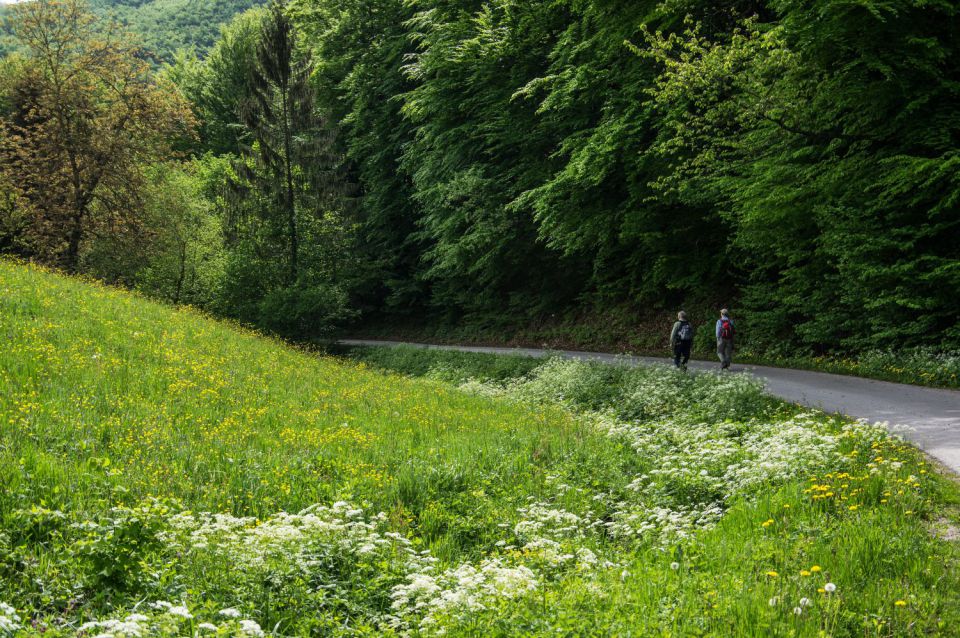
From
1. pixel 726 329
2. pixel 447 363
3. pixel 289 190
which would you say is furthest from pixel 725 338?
pixel 289 190

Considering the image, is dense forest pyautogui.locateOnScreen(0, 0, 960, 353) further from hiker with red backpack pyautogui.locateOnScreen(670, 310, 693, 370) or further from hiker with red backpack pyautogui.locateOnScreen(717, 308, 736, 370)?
hiker with red backpack pyautogui.locateOnScreen(670, 310, 693, 370)

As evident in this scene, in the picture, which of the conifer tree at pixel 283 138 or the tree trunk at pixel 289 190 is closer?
the conifer tree at pixel 283 138

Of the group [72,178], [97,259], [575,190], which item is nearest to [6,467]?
[575,190]

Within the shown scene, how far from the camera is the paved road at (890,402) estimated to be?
8766 mm

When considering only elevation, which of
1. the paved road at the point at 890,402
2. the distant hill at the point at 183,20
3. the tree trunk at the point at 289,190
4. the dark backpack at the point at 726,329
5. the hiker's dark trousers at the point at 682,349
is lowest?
the paved road at the point at 890,402

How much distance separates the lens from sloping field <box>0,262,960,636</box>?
3.98 m

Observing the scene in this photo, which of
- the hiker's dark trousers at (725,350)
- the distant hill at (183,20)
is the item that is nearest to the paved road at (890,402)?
the hiker's dark trousers at (725,350)

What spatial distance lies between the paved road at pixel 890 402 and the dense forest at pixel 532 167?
9.12 ft

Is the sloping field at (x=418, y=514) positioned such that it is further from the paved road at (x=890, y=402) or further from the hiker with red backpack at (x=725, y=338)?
the hiker with red backpack at (x=725, y=338)

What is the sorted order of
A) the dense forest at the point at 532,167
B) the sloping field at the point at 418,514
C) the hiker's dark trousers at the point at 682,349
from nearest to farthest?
1. the sloping field at the point at 418,514
2. the dense forest at the point at 532,167
3. the hiker's dark trousers at the point at 682,349

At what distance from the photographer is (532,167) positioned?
94.0 feet

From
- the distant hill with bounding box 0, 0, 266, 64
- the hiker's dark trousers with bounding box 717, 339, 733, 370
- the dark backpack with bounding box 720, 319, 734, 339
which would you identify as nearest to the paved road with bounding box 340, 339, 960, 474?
the hiker's dark trousers with bounding box 717, 339, 733, 370

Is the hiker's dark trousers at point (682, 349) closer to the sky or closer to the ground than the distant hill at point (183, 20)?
closer to the ground

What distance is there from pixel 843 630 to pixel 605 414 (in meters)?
9.41
